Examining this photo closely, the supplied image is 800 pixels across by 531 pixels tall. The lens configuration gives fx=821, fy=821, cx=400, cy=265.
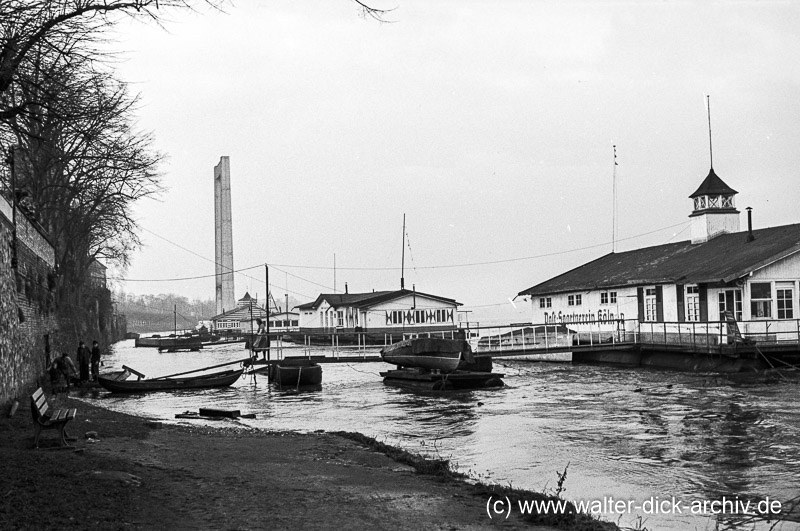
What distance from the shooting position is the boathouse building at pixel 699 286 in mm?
40188

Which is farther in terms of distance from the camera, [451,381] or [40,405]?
[451,381]

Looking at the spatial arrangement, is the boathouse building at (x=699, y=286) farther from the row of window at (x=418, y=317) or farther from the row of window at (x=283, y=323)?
the row of window at (x=283, y=323)

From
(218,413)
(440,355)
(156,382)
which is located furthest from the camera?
(440,355)

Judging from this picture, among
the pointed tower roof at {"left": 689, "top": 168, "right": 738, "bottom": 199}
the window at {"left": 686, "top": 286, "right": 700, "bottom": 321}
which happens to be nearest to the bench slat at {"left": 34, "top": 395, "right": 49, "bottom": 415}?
the window at {"left": 686, "top": 286, "right": 700, "bottom": 321}

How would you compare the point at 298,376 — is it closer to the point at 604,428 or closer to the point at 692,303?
the point at 604,428

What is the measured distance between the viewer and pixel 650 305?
4891 centimetres

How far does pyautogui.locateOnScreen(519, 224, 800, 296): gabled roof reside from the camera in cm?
4072

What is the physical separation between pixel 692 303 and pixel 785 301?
513 cm

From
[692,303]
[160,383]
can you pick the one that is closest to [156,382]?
[160,383]

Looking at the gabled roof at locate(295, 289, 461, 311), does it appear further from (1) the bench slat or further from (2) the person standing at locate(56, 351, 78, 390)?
(1) the bench slat

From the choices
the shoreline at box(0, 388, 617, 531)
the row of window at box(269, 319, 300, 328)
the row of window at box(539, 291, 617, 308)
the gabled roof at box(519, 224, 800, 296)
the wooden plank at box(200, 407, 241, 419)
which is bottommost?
the wooden plank at box(200, 407, 241, 419)

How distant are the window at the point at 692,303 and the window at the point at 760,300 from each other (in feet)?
12.0

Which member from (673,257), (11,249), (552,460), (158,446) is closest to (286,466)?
(158,446)

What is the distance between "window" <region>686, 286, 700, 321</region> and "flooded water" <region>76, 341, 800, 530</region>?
499 centimetres
